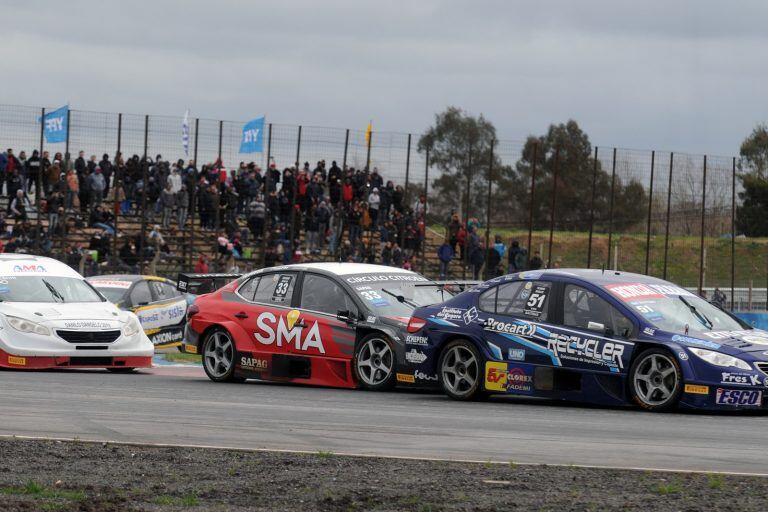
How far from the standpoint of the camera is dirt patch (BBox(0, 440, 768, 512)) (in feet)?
25.3

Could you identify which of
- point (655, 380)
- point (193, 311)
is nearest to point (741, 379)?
point (655, 380)

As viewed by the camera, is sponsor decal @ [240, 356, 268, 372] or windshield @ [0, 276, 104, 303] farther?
windshield @ [0, 276, 104, 303]

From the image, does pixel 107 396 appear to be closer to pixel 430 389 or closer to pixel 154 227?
pixel 430 389

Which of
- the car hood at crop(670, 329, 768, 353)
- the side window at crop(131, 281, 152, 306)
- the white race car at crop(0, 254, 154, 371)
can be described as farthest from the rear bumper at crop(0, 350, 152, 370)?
the car hood at crop(670, 329, 768, 353)

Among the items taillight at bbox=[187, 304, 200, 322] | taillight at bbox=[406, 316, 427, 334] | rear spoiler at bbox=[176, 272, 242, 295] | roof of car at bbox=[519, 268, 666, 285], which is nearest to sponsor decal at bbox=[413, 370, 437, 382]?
taillight at bbox=[406, 316, 427, 334]

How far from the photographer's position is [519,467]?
9133 mm

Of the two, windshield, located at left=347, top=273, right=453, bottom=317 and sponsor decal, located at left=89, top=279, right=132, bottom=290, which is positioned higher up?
windshield, located at left=347, top=273, right=453, bottom=317

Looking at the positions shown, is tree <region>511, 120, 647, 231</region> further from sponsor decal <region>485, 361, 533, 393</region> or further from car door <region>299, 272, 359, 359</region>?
sponsor decal <region>485, 361, 533, 393</region>

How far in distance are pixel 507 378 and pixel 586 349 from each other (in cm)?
99

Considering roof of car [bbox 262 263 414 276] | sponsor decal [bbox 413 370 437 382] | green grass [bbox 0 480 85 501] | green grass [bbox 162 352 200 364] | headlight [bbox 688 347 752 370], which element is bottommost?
green grass [bbox 162 352 200 364]

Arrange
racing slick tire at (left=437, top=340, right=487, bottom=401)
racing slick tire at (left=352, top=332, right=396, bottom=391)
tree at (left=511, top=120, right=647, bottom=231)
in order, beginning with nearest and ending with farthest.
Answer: racing slick tire at (left=437, top=340, right=487, bottom=401), racing slick tire at (left=352, top=332, right=396, bottom=391), tree at (left=511, top=120, right=647, bottom=231)

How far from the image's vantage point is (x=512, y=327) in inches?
563

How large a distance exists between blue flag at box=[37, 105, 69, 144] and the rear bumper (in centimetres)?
1366

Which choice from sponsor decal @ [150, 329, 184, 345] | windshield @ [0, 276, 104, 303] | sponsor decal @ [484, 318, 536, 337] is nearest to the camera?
sponsor decal @ [484, 318, 536, 337]
